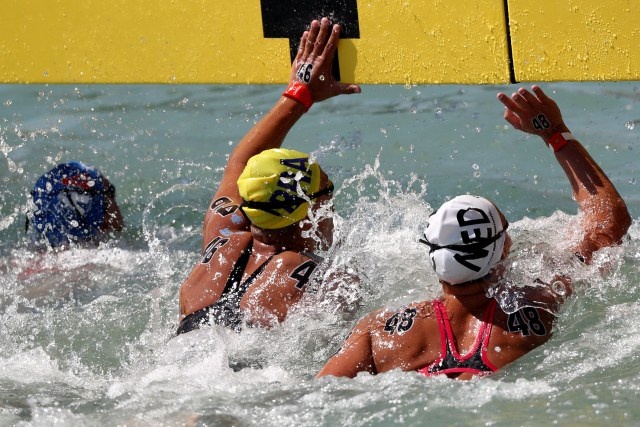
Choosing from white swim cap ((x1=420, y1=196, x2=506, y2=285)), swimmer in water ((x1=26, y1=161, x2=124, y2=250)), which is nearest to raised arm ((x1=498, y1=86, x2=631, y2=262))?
white swim cap ((x1=420, y1=196, x2=506, y2=285))

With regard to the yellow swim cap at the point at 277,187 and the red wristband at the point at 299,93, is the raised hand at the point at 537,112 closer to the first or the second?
the yellow swim cap at the point at 277,187

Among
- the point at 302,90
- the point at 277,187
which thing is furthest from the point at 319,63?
the point at 277,187

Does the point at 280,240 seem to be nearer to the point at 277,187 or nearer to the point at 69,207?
the point at 277,187

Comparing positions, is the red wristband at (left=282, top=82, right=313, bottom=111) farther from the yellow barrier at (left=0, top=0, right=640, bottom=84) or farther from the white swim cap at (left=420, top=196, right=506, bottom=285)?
the white swim cap at (left=420, top=196, right=506, bottom=285)

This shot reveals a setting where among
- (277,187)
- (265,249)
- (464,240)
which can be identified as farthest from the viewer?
(265,249)

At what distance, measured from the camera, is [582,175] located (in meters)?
4.37

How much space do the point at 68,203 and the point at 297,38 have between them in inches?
68.9

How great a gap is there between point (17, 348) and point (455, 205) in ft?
7.82

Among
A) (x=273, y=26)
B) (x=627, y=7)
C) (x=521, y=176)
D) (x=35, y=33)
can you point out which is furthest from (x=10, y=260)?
(x=627, y=7)

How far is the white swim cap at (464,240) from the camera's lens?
3742 mm

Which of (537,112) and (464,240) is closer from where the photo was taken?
(464,240)

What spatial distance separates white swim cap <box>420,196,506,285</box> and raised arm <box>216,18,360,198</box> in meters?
1.40

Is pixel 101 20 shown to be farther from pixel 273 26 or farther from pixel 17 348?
pixel 17 348

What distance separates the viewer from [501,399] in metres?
3.58
